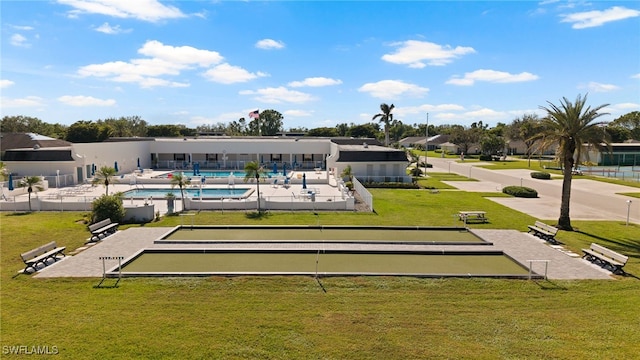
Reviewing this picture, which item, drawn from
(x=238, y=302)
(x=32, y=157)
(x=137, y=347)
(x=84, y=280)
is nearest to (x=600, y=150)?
(x=238, y=302)

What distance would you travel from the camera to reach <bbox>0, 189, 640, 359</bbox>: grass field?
28.8 ft

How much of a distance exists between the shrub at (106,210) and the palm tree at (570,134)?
23318 millimetres

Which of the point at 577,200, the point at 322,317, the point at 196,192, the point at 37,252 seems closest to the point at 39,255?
the point at 37,252

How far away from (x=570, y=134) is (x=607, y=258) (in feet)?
28.2

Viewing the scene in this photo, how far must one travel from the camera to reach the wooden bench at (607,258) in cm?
1392

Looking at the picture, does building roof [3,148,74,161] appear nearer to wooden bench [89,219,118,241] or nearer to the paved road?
wooden bench [89,219,118,241]

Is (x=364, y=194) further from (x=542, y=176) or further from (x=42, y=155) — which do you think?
(x=42, y=155)

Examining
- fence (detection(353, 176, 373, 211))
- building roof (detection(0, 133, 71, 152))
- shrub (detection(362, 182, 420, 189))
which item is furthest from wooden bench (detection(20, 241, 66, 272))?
building roof (detection(0, 133, 71, 152))

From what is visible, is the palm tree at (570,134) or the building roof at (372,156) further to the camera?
the building roof at (372,156)

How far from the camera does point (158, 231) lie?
1962 centimetres

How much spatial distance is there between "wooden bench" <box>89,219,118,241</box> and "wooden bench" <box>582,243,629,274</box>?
68.9 ft

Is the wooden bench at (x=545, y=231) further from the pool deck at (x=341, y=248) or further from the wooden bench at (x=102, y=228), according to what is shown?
the wooden bench at (x=102, y=228)

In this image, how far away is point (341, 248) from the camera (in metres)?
16.4

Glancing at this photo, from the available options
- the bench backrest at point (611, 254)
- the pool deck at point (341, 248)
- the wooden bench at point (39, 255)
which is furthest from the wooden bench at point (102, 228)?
the bench backrest at point (611, 254)
